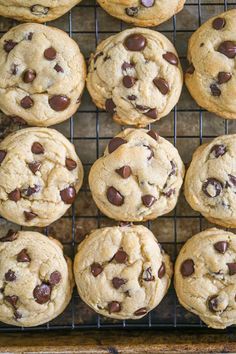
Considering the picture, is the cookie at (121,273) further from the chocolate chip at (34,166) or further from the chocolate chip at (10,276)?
the chocolate chip at (34,166)

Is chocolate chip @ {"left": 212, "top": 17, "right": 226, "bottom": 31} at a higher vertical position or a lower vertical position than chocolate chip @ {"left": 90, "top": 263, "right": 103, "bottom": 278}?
higher

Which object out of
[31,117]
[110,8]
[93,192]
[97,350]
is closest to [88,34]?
[110,8]

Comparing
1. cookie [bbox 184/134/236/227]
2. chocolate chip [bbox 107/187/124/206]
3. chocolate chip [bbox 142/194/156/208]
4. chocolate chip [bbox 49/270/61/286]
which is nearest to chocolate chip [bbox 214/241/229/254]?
cookie [bbox 184/134/236/227]

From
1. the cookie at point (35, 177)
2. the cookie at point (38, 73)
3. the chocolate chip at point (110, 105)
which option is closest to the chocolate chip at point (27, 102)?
the cookie at point (38, 73)

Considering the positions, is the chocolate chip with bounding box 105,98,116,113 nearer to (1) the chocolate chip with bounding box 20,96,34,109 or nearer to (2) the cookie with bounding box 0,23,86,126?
(2) the cookie with bounding box 0,23,86,126

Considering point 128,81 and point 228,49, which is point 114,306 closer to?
point 128,81

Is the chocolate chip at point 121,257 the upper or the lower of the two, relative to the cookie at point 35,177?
lower
